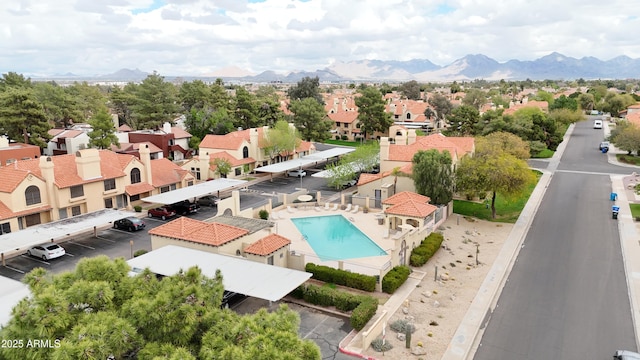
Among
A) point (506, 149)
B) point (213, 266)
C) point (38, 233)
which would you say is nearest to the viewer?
point (213, 266)

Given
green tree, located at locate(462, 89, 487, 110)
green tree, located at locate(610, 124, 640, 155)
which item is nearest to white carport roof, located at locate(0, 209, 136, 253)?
green tree, located at locate(610, 124, 640, 155)

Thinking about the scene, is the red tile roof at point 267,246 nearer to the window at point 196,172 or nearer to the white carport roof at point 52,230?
the white carport roof at point 52,230

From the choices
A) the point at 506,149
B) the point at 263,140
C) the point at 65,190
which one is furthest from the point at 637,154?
the point at 65,190

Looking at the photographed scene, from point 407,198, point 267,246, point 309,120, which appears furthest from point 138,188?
point 309,120

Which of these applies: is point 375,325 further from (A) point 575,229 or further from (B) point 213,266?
(A) point 575,229

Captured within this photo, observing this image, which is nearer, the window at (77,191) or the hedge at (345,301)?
the hedge at (345,301)

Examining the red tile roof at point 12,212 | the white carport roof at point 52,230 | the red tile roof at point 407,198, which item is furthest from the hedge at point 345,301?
the red tile roof at point 12,212
